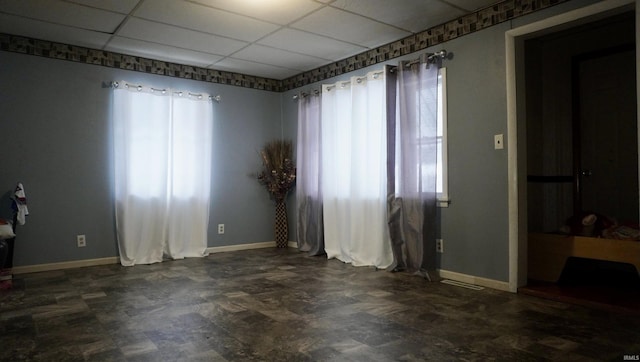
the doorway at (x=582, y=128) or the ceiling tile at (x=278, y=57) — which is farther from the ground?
the ceiling tile at (x=278, y=57)

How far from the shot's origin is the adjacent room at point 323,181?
268 centimetres

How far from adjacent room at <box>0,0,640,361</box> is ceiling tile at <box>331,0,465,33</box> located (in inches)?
1.1

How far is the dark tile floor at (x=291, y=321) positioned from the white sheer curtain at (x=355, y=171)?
2.13 feet

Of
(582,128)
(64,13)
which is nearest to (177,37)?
(64,13)

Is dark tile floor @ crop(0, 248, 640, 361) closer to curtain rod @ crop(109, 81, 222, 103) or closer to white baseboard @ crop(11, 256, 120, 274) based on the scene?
white baseboard @ crop(11, 256, 120, 274)

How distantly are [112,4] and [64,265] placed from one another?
2.77 m

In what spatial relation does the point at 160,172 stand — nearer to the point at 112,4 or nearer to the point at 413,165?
the point at 112,4

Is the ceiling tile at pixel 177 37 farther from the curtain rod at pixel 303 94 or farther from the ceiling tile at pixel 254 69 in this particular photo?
the curtain rod at pixel 303 94

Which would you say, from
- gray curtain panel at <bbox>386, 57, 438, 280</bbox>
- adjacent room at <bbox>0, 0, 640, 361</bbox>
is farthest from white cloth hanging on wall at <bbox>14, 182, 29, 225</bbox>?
gray curtain panel at <bbox>386, 57, 438, 280</bbox>

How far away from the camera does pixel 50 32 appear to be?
409 cm

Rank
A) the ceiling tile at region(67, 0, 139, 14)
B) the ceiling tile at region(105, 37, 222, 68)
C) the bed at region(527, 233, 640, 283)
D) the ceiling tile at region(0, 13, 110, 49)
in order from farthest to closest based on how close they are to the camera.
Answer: the ceiling tile at region(105, 37, 222, 68) → the ceiling tile at region(0, 13, 110, 49) → the ceiling tile at region(67, 0, 139, 14) → the bed at region(527, 233, 640, 283)

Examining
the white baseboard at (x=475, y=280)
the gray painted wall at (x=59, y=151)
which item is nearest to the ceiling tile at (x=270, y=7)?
the gray painted wall at (x=59, y=151)

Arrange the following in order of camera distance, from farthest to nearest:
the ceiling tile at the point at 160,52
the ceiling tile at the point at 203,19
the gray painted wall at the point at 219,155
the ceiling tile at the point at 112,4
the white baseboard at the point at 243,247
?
the white baseboard at the point at 243,247 → the ceiling tile at the point at 160,52 → the gray painted wall at the point at 219,155 → the ceiling tile at the point at 203,19 → the ceiling tile at the point at 112,4

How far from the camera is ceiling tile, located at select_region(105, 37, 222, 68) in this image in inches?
174
